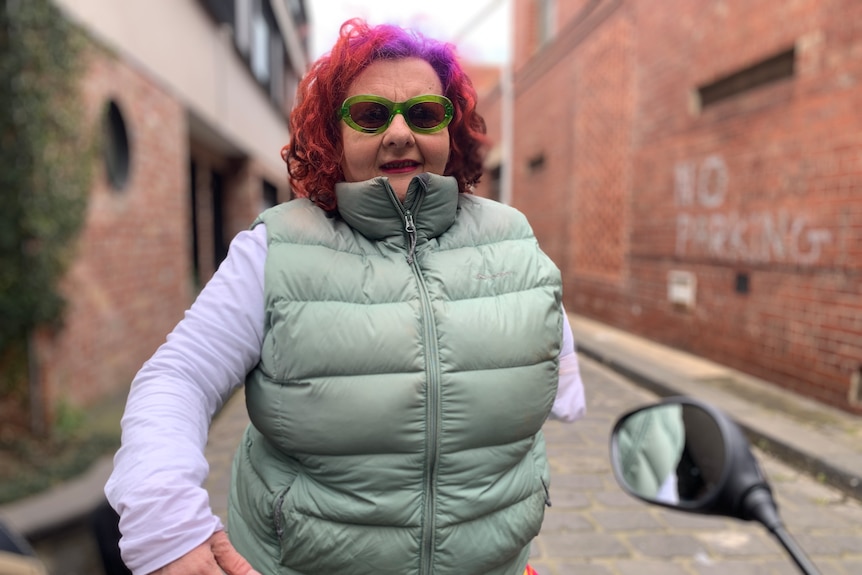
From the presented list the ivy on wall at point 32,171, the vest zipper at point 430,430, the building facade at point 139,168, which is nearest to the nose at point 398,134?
the vest zipper at point 430,430

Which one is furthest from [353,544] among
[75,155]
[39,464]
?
[75,155]

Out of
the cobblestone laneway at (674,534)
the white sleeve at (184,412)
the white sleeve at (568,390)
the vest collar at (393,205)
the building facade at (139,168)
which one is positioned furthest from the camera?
the building facade at (139,168)

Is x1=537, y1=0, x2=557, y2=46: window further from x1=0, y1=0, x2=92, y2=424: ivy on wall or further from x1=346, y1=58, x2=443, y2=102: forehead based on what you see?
x1=346, y1=58, x2=443, y2=102: forehead

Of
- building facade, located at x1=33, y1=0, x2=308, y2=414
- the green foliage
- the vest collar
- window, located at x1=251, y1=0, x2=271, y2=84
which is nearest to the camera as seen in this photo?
the vest collar

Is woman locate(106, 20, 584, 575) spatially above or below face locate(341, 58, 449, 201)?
below

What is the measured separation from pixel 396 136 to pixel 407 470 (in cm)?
65

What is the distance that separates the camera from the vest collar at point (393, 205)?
50.8 inches

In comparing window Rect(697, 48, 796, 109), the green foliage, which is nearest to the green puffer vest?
the green foliage

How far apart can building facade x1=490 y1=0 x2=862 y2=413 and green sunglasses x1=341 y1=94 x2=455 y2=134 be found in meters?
4.80

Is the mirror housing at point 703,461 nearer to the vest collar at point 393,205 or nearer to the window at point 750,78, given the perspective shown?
the vest collar at point 393,205

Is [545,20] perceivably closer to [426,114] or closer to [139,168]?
[139,168]

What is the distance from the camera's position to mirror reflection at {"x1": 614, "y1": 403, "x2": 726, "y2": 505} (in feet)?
3.77

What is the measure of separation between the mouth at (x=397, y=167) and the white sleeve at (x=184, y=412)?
11.0 inches

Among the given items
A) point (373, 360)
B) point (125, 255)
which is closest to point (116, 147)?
point (125, 255)
